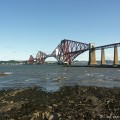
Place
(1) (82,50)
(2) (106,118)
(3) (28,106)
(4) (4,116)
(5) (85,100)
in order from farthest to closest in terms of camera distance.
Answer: (1) (82,50) → (5) (85,100) → (3) (28,106) → (4) (4,116) → (2) (106,118)

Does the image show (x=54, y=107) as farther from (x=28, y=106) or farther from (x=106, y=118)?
(x=106, y=118)

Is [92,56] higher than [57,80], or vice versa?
[92,56]

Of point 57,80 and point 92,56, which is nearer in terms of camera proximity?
point 57,80

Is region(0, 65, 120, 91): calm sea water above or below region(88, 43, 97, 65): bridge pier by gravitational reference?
below

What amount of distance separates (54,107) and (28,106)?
6.50 feet

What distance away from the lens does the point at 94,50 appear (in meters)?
181

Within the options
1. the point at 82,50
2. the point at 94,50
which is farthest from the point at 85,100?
the point at 82,50

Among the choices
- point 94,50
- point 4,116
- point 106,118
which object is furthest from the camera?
point 94,50

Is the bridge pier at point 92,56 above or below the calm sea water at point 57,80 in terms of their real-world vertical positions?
above

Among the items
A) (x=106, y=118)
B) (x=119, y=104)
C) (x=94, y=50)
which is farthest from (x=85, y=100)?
(x=94, y=50)

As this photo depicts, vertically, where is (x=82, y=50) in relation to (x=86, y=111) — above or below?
above

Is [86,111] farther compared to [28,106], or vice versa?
[28,106]

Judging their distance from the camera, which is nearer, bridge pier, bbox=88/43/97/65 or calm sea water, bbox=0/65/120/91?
calm sea water, bbox=0/65/120/91

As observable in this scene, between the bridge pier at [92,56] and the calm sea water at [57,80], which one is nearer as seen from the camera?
the calm sea water at [57,80]
